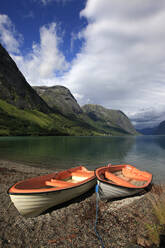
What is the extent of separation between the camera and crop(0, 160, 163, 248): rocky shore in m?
6.57

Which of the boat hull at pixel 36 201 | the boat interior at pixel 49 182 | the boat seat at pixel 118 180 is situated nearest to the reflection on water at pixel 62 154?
the boat interior at pixel 49 182

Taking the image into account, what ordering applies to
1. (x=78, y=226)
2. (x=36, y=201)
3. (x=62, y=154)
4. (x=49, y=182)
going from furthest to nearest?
(x=62, y=154), (x=49, y=182), (x=36, y=201), (x=78, y=226)

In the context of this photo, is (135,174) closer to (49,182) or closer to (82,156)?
(49,182)

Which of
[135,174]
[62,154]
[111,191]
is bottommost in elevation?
[62,154]

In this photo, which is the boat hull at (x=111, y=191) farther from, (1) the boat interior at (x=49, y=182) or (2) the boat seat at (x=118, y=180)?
(1) the boat interior at (x=49, y=182)

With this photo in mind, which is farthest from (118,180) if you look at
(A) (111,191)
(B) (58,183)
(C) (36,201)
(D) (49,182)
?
(C) (36,201)

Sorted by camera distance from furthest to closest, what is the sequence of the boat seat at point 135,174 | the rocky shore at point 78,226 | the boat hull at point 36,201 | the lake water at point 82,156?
the lake water at point 82,156 < the boat seat at point 135,174 < the boat hull at point 36,201 < the rocky shore at point 78,226

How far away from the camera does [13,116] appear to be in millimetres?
173500

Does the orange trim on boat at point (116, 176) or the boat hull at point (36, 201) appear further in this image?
the orange trim on boat at point (116, 176)

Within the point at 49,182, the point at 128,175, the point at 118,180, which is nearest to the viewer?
the point at 49,182

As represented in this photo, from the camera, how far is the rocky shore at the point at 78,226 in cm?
657

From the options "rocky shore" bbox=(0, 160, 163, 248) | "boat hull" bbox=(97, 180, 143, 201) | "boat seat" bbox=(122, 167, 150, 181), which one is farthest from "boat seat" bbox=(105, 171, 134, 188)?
"boat seat" bbox=(122, 167, 150, 181)

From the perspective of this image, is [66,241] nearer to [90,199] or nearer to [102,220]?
[102,220]

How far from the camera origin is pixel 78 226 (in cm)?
776
